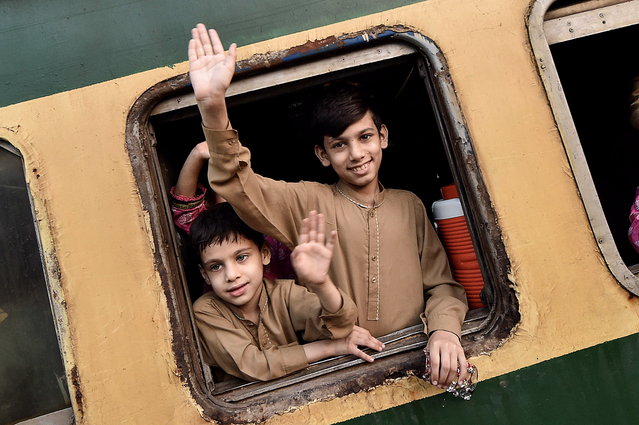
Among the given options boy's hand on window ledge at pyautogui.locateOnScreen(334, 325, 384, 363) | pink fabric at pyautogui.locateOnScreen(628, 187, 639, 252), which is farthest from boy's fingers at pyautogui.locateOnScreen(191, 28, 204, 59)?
pink fabric at pyautogui.locateOnScreen(628, 187, 639, 252)

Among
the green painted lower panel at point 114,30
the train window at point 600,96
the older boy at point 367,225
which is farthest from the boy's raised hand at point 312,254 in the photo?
the train window at point 600,96

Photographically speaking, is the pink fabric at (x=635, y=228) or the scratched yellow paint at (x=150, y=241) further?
the pink fabric at (x=635, y=228)

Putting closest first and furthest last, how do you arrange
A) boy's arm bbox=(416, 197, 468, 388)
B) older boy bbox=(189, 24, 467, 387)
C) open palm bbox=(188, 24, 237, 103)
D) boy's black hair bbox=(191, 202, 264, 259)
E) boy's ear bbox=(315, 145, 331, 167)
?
open palm bbox=(188, 24, 237, 103) → boy's arm bbox=(416, 197, 468, 388) → older boy bbox=(189, 24, 467, 387) → boy's black hair bbox=(191, 202, 264, 259) → boy's ear bbox=(315, 145, 331, 167)

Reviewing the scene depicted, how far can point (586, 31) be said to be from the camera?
1.70 m

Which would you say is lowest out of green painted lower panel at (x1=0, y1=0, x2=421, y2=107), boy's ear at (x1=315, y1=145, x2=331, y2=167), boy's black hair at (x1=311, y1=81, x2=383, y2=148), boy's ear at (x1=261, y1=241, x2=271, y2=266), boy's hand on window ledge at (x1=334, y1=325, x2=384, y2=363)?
boy's hand on window ledge at (x1=334, y1=325, x2=384, y2=363)

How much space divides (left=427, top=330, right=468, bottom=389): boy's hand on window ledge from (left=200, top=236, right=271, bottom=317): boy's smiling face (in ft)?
2.09

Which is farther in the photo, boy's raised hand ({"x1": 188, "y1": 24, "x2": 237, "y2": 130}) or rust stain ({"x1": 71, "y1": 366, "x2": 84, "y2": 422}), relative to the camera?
rust stain ({"x1": 71, "y1": 366, "x2": 84, "y2": 422})

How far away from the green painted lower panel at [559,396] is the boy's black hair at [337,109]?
0.92 metres

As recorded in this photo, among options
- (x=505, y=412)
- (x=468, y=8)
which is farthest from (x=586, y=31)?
(x=505, y=412)

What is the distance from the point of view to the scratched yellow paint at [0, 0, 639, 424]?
150 cm

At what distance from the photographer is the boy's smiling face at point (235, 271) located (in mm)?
1786

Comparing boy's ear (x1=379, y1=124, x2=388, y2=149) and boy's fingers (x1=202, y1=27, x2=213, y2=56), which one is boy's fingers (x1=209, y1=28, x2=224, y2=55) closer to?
boy's fingers (x1=202, y1=27, x2=213, y2=56)

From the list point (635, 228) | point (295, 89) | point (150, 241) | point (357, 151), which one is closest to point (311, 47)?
point (295, 89)

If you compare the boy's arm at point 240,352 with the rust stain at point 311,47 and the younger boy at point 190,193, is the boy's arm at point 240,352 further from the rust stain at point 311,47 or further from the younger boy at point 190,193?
the rust stain at point 311,47
